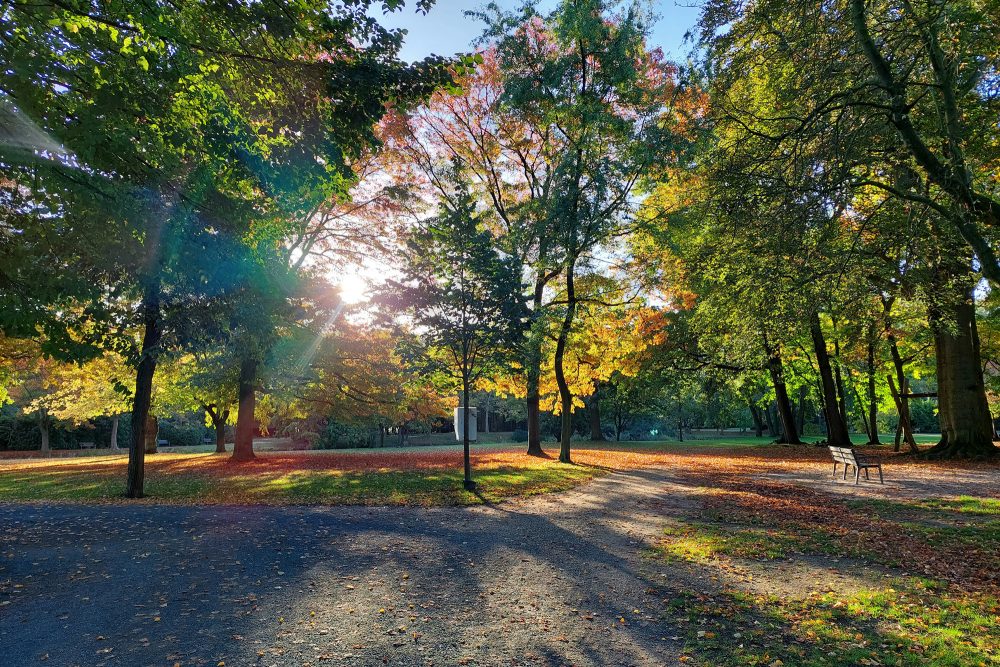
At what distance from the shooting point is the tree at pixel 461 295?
42.3 feet

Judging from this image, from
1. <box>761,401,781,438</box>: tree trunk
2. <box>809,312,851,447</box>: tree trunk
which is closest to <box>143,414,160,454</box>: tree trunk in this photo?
<box>809,312,851,447</box>: tree trunk

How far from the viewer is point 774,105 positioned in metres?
8.81

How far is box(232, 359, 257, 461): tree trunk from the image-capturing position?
2006 cm

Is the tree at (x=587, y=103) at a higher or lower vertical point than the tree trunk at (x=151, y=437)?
higher

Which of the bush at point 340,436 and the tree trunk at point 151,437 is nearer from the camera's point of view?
the tree trunk at point 151,437

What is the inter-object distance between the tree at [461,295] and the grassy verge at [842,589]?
6616mm

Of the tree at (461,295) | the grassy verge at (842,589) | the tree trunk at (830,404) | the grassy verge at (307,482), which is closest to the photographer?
the grassy verge at (842,589)

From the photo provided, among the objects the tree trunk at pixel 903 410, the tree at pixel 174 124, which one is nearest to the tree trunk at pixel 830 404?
the tree trunk at pixel 903 410

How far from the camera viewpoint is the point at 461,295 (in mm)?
12984

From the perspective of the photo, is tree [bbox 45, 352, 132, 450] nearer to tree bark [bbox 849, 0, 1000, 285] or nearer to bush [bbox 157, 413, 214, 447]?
bush [bbox 157, 413, 214, 447]

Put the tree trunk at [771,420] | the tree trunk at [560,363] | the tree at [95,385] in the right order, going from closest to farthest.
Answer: the tree trunk at [560,363], the tree at [95,385], the tree trunk at [771,420]

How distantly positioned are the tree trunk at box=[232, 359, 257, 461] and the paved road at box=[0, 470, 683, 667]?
10870 mm

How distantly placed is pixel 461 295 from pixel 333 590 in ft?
27.8

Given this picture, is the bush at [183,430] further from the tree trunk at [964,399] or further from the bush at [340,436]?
the tree trunk at [964,399]
